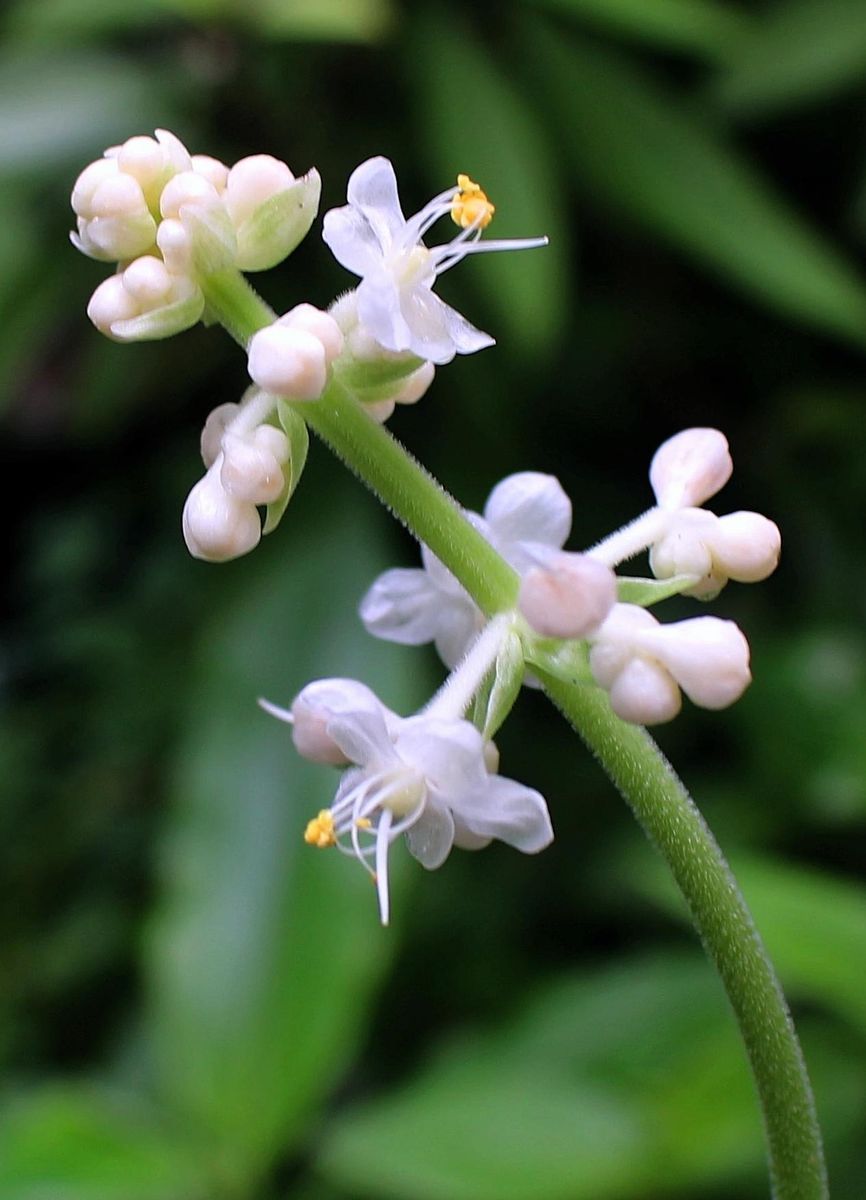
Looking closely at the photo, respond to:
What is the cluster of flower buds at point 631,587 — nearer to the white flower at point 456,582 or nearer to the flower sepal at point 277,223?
the white flower at point 456,582

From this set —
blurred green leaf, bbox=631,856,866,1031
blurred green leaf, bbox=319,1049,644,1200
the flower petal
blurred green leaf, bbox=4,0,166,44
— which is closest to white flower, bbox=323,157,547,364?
the flower petal

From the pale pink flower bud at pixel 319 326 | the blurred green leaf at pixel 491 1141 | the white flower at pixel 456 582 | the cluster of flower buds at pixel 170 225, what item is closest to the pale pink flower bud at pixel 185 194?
the cluster of flower buds at pixel 170 225

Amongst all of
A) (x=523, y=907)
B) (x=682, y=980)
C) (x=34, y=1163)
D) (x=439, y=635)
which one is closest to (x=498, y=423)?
(x=523, y=907)

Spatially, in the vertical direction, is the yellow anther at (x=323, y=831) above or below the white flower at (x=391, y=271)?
below

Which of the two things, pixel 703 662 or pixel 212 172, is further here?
pixel 212 172

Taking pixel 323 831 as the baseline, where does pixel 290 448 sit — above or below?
above

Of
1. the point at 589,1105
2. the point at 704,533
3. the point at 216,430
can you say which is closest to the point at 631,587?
the point at 704,533

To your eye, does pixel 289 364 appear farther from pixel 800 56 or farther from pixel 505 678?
pixel 800 56
